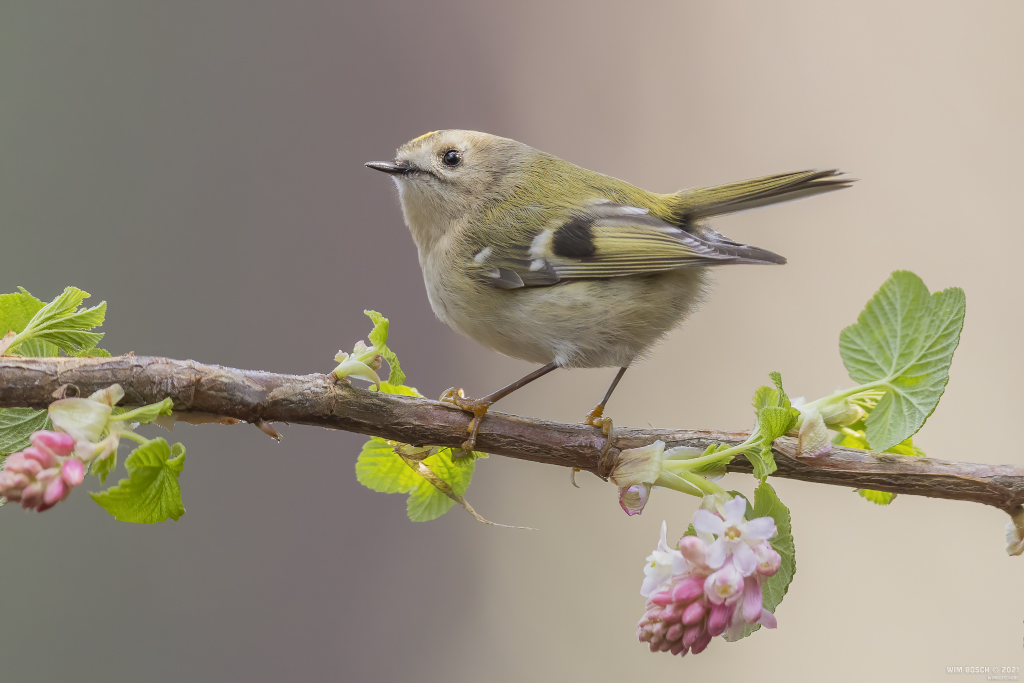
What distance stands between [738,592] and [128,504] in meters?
0.33

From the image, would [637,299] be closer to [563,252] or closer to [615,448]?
[563,252]

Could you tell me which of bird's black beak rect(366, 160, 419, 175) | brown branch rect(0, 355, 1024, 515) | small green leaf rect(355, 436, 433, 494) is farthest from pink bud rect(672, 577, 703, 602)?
bird's black beak rect(366, 160, 419, 175)

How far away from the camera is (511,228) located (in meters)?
0.86

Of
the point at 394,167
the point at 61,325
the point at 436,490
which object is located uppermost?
the point at 394,167

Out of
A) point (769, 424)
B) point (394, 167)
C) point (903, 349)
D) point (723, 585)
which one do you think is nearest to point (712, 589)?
point (723, 585)

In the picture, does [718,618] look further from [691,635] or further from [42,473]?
[42,473]

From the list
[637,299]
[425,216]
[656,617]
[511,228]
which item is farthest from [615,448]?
[425,216]

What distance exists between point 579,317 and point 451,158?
30cm

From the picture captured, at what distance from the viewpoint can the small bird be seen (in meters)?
0.77

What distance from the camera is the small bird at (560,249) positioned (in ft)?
2.52

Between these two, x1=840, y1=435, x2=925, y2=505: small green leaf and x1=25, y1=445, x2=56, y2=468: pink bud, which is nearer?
x1=25, y1=445, x2=56, y2=468: pink bud

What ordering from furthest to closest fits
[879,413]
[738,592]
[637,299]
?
[637,299] → [879,413] → [738,592]

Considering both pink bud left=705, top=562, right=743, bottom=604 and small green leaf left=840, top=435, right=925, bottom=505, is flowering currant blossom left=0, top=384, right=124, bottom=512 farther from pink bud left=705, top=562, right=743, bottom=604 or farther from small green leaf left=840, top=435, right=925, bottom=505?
small green leaf left=840, top=435, right=925, bottom=505

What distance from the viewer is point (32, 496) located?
Answer: 1.15ft
